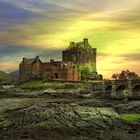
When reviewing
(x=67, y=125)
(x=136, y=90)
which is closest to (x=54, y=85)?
(x=136, y=90)

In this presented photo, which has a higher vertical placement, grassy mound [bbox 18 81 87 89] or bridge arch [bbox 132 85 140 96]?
grassy mound [bbox 18 81 87 89]

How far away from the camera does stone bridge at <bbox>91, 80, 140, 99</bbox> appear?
12650 cm

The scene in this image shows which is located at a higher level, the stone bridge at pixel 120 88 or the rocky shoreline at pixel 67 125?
the stone bridge at pixel 120 88

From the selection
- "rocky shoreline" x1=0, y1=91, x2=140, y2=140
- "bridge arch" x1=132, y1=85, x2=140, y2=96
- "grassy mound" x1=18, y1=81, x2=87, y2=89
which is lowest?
"rocky shoreline" x1=0, y1=91, x2=140, y2=140

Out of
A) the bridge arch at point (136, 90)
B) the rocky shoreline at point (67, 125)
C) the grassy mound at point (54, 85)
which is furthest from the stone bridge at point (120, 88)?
the rocky shoreline at point (67, 125)

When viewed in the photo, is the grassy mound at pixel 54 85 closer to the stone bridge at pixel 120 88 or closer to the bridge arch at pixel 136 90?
the stone bridge at pixel 120 88

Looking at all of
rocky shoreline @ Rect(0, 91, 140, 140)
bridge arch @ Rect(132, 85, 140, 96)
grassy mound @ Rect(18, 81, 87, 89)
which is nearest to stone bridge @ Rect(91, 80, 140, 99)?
bridge arch @ Rect(132, 85, 140, 96)

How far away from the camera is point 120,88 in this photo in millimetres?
141625

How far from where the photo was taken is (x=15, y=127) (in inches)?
1702

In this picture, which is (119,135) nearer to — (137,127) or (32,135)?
(137,127)

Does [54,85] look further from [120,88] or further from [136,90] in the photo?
[136,90]

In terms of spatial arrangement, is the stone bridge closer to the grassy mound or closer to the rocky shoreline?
the grassy mound

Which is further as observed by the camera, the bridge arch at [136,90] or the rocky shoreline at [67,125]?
the bridge arch at [136,90]

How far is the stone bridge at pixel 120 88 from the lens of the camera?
126 meters
